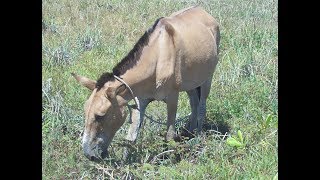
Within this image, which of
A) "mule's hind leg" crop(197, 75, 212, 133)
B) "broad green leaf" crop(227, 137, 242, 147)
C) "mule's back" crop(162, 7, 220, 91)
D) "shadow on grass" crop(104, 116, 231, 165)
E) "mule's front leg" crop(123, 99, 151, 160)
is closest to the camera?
"broad green leaf" crop(227, 137, 242, 147)

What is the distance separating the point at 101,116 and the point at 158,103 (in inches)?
105

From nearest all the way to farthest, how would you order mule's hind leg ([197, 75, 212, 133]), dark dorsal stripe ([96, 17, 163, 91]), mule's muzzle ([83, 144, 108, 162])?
mule's muzzle ([83, 144, 108, 162]) → dark dorsal stripe ([96, 17, 163, 91]) → mule's hind leg ([197, 75, 212, 133])

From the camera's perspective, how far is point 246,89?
847 cm

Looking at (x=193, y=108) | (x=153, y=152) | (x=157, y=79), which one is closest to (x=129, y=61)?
(x=157, y=79)

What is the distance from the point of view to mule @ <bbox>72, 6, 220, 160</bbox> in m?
5.61

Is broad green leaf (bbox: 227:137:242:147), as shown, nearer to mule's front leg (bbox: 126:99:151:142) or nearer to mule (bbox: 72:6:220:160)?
mule (bbox: 72:6:220:160)

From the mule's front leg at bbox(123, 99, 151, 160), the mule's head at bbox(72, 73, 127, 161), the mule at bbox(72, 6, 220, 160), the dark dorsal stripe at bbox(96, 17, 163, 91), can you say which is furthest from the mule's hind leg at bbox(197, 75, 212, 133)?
the mule's head at bbox(72, 73, 127, 161)

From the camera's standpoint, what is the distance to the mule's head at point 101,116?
5.50m

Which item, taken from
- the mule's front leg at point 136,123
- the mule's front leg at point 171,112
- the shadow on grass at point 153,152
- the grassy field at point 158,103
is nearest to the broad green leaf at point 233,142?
the grassy field at point 158,103

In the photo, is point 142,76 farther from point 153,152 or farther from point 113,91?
point 153,152

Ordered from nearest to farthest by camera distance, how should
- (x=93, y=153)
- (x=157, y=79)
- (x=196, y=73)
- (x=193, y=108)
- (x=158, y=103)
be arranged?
(x=93, y=153)
(x=157, y=79)
(x=196, y=73)
(x=193, y=108)
(x=158, y=103)

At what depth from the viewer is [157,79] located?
6262mm
